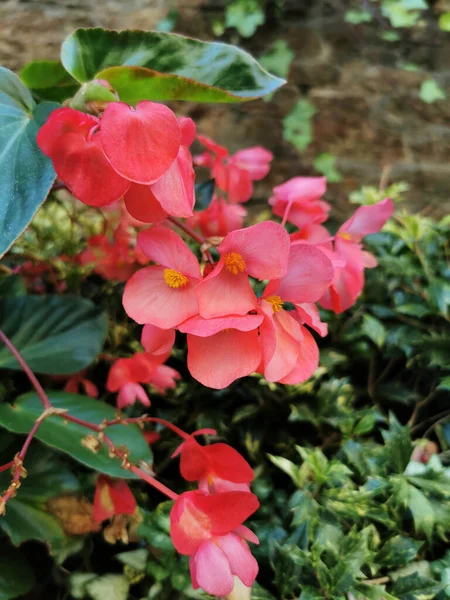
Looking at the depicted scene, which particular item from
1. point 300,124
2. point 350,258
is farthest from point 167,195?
point 300,124

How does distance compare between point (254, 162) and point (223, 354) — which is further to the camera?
point (254, 162)

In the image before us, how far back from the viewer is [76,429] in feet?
1.82

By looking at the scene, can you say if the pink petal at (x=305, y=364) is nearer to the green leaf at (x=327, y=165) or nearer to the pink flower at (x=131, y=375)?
the pink flower at (x=131, y=375)

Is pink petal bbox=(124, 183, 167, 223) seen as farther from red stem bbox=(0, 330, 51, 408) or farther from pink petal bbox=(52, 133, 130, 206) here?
red stem bbox=(0, 330, 51, 408)

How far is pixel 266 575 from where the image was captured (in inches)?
23.8

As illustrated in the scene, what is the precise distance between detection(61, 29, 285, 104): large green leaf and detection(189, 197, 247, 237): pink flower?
8.5 inches

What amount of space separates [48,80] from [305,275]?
45cm

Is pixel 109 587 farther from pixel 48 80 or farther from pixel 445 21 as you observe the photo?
pixel 445 21

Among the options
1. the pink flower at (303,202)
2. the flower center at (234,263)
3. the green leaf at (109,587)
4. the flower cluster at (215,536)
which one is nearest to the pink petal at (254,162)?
the pink flower at (303,202)

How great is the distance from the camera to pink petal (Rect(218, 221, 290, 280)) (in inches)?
15.0

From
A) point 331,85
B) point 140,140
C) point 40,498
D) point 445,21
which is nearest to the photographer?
point 140,140

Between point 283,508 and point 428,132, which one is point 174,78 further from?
point 428,132

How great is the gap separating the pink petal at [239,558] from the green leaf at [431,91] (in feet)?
5.84

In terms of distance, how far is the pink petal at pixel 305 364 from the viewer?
40 centimetres
